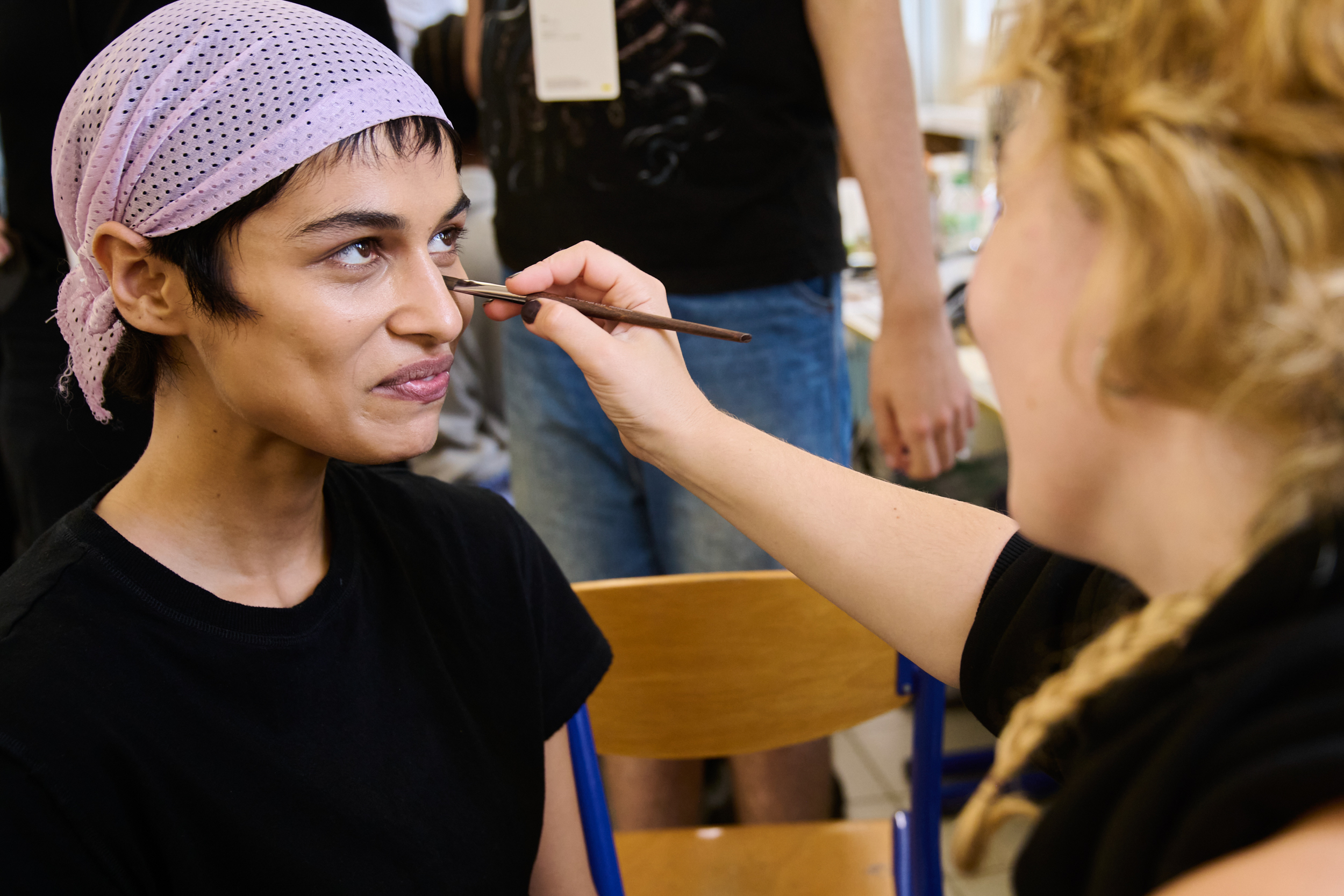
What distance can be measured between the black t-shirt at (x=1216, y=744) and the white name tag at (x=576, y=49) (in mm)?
1080

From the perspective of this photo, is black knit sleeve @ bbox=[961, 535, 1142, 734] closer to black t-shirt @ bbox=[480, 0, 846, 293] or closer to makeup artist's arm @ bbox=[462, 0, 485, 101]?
black t-shirt @ bbox=[480, 0, 846, 293]

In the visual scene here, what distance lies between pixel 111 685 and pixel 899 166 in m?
1.10

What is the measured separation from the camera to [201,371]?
3.08 ft

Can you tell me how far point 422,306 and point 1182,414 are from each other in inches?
25.3

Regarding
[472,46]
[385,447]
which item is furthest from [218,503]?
[472,46]

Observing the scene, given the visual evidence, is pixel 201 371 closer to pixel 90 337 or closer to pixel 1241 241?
pixel 90 337

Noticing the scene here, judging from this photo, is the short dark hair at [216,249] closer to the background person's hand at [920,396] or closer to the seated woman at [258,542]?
the seated woman at [258,542]

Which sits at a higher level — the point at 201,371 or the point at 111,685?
the point at 201,371

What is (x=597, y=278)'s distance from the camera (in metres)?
1.01

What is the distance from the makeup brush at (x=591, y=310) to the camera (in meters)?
0.92

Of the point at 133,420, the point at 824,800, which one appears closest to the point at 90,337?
the point at 133,420

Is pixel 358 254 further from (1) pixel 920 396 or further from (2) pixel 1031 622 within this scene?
(1) pixel 920 396

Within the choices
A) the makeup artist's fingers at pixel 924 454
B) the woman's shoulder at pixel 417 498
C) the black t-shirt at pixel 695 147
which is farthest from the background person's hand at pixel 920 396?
the woman's shoulder at pixel 417 498

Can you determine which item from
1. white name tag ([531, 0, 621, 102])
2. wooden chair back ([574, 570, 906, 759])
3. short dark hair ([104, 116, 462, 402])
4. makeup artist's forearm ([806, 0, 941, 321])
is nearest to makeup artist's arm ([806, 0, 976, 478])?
makeup artist's forearm ([806, 0, 941, 321])
